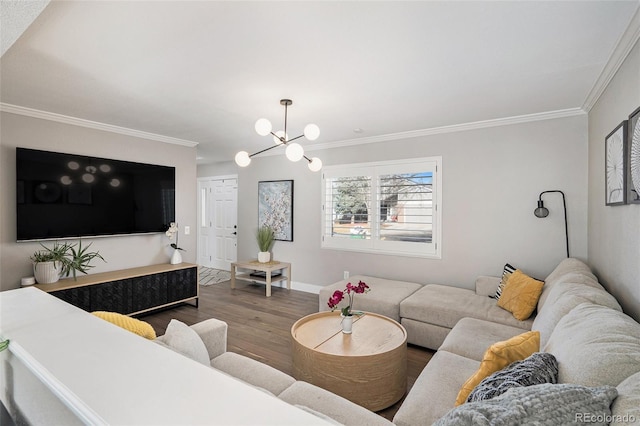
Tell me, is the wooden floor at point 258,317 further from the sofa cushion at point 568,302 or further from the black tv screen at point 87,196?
the black tv screen at point 87,196

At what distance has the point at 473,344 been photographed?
229cm

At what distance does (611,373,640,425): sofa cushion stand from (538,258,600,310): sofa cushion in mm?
1561

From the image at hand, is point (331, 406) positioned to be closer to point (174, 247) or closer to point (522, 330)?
point (522, 330)

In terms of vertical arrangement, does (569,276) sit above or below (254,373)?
above

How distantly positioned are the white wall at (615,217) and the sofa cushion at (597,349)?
28.5 inches

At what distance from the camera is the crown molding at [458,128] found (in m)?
3.38

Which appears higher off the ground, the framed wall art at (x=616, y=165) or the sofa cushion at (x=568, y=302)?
the framed wall art at (x=616, y=165)

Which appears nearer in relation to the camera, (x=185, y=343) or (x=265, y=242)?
Result: (x=185, y=343)

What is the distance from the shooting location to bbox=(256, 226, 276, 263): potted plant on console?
5504 millimetres

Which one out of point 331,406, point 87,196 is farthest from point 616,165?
point 87,196

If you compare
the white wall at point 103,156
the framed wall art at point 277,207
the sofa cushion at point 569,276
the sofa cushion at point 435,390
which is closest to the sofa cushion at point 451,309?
the sofa cushion at point 569,276

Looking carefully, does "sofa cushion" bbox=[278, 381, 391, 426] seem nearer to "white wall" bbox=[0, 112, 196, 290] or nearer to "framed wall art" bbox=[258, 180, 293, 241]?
"white wall" bbox=[0, 112, 196, 290]

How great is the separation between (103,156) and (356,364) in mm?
3968

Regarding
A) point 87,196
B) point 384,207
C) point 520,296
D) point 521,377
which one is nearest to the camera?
point 521,377
